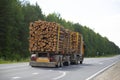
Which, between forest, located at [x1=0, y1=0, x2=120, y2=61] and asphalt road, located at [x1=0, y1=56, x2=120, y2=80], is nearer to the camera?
asphalt road, located at [x1=0, y1=56, x2=120, y2=80]

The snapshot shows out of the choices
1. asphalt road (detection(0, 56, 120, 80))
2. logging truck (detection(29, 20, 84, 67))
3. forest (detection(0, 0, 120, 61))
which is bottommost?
asphalt road (detection(0, 56, 120, 80))

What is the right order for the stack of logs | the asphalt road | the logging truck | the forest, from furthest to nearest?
the forest
the stack of logs
the logging truck
the asphalt road

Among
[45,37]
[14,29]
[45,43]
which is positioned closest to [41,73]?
[45,43]

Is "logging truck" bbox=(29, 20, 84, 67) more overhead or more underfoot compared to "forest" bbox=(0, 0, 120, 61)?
more underfoot

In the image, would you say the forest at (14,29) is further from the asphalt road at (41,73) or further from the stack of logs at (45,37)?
the asphalt road at (41,73)

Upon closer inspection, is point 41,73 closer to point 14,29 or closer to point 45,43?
point 45,43

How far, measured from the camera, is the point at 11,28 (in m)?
67.3

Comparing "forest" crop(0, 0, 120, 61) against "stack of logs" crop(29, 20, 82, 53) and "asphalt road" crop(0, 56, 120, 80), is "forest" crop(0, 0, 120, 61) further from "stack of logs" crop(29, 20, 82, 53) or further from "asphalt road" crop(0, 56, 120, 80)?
"asphalt road" crop(0, 56, 120, 80)

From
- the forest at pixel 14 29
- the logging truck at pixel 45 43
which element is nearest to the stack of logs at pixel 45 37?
the logging truck at pixel 45 43

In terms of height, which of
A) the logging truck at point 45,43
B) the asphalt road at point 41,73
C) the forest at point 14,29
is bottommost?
the asphalt road at point 41,73

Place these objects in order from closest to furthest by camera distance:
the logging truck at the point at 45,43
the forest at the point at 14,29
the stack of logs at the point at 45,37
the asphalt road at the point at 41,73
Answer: the asphalt road at the point at 41,73
the logging truck at the point at 45,43
the stack of logs at the point at 45,37
the forest at the point at 14,29

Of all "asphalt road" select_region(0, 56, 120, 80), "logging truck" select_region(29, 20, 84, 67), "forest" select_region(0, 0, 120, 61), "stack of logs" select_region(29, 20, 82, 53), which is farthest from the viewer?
"forest" select_region(0, 0, 120, 61)

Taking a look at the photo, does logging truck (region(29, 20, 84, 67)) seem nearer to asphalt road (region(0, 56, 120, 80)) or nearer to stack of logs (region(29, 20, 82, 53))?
stack of logs (region(29, 20, 82, 53))

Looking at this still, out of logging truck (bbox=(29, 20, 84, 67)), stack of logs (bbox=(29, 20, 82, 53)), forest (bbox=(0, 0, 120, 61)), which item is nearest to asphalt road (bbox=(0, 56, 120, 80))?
logging truck (bbox=(29, 20, 84, 67))
